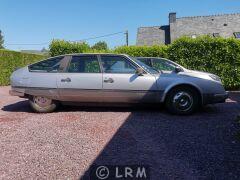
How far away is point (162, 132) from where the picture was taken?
6305mm

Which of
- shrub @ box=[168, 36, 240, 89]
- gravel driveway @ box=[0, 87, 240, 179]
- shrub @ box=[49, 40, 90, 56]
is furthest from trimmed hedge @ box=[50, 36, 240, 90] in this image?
gravel driveway @ box=[0, 87, 240, 179]

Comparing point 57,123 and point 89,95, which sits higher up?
point 89,95

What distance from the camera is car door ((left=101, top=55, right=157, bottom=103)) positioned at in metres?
7.96

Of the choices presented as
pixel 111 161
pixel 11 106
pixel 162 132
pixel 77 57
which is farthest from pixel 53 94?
pixel 111 161

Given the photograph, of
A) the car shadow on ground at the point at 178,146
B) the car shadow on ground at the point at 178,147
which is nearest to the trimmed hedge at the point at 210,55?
the car shadow on ground at the point at 178,146

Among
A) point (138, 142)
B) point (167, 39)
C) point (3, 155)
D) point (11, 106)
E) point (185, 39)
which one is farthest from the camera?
point (167, 39)

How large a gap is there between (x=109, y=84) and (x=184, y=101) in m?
1.87

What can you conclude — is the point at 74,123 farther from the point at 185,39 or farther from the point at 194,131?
the point at 185,39

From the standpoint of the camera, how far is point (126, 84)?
26.3 feet

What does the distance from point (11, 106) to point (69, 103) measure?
2.42m

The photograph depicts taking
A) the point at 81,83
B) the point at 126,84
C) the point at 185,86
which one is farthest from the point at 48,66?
the point at 185,86

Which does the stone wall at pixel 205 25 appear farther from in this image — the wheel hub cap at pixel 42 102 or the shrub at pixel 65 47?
the wheel hub cap at pixel 42 102
